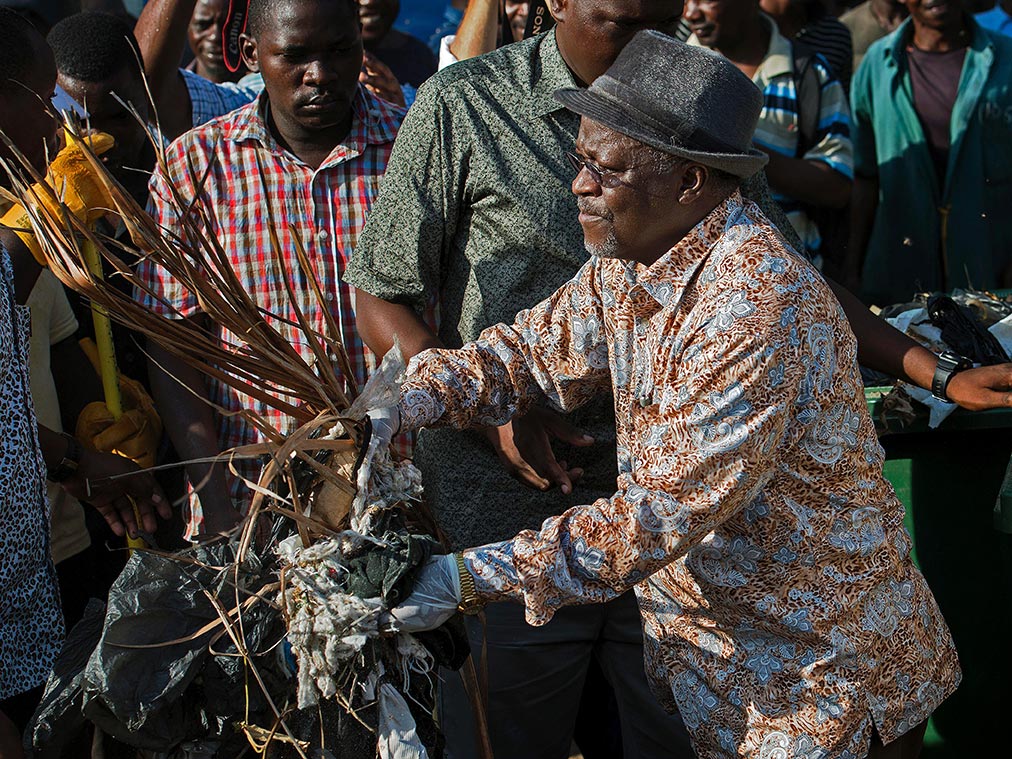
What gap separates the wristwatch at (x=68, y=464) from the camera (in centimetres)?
308

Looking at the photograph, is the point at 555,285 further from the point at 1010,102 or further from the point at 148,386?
the point at 1010,102

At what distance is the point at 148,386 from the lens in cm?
395

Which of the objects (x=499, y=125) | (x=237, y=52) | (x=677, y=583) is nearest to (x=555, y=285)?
(x=499, y=125)

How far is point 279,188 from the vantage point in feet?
11.2

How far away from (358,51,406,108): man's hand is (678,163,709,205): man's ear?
294 cm

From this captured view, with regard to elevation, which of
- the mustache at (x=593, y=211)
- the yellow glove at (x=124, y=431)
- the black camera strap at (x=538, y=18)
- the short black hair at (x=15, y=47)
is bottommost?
the yellow glove at (x=124, y=431)

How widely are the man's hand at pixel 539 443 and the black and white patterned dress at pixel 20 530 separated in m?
1.03

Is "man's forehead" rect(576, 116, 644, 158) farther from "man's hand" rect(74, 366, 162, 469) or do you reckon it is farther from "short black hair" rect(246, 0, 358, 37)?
"man's hand" rect(74, 366, 162, 469)

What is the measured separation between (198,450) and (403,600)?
4.33ft

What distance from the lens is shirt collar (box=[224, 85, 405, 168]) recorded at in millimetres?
3436

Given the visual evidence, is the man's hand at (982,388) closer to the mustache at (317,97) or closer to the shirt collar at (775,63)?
the mustache at (317,97)

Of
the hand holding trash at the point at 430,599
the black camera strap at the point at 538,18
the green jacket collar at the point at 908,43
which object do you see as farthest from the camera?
the green jacket collar at the point at 908,43

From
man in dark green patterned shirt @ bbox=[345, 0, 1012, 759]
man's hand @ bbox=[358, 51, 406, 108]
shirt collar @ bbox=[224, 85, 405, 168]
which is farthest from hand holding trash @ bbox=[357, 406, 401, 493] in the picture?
man's hand @ bbox=[358, 51, 406, 108]

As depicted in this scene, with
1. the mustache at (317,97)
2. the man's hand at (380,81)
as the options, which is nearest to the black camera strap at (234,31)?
the man's hand at (380,81)
